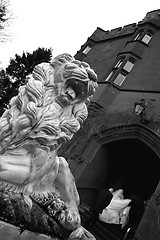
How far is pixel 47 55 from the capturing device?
2092 cm

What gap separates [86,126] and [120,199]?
12.6ft

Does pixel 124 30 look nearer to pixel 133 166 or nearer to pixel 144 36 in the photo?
pixel 144 36

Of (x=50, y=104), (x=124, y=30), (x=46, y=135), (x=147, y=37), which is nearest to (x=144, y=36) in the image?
(x=147, y=37)

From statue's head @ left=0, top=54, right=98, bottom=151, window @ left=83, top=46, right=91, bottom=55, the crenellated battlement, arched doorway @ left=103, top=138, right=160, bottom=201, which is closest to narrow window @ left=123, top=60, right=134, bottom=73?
the crenellated battlement

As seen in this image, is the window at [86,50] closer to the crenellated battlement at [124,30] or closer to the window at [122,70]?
the crenellated battlement at [124,30]

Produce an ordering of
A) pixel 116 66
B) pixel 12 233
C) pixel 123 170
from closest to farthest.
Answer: pixel 12 233 → pixel 123 170 → pixel 116 66

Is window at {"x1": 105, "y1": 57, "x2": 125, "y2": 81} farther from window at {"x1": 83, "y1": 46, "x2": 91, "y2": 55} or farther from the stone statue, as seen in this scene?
the stone statue

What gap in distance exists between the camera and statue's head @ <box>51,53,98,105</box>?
71.2 inches

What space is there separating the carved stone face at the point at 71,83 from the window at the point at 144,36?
520 inches

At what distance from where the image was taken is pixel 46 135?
5.39 feet

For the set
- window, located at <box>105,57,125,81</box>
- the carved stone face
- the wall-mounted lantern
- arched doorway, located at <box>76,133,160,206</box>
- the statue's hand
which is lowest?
the statue's hand

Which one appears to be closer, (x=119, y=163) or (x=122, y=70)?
(x=119, y=163)

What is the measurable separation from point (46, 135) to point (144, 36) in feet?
46.3

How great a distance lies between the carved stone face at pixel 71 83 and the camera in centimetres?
181
